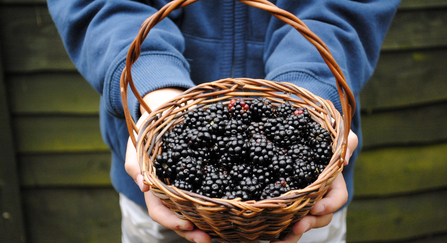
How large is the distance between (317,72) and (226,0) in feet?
1.31

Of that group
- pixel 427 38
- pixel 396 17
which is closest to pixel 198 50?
pixel 396 17

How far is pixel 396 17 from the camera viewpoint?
5.05 ft

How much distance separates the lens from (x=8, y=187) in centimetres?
168

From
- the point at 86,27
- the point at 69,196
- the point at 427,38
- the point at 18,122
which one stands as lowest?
the point at 69,196

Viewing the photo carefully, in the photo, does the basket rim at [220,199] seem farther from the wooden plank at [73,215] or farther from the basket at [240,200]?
the wooden plank at [73,215]

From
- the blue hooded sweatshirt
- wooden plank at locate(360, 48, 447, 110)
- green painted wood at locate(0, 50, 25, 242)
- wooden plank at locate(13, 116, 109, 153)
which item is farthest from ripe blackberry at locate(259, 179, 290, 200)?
green painted wood at locate(0, 50, 25, 242)

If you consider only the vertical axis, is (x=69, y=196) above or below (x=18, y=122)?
below

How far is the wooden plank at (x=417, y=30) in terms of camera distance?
1542mm

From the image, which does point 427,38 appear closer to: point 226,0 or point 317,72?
point 317,72

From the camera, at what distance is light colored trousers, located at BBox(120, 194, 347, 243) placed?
110 cm

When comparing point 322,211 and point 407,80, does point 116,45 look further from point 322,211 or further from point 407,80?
point 407,80

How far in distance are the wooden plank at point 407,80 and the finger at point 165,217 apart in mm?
1265

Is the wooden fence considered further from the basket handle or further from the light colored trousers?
the basket handle

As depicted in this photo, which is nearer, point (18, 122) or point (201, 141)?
point (201, 141)
